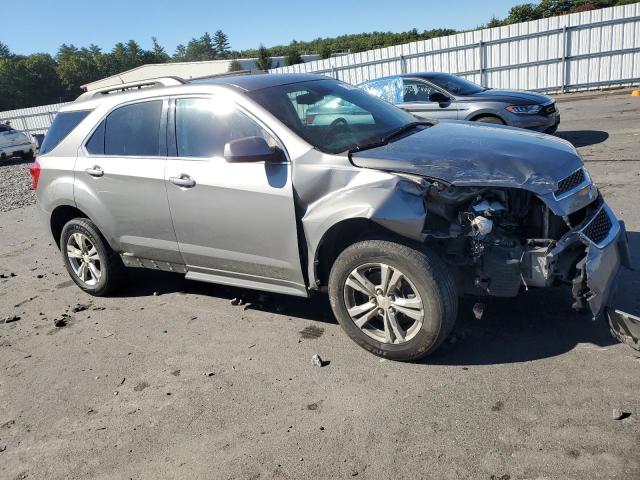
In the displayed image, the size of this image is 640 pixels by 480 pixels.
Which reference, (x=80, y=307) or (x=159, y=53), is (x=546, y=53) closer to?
(x=80, y=307)

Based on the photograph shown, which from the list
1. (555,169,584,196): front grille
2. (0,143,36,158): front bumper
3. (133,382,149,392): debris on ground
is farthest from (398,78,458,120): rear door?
(0,143,36,158): front bumper

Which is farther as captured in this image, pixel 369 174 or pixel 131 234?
pixel 131 234

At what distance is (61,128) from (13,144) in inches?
709

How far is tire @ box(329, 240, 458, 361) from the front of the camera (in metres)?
3.31

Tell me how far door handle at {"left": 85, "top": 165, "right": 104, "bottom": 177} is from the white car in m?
17.8

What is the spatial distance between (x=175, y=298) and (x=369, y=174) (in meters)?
2.69

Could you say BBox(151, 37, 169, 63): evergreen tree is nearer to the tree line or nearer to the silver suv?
the tree line

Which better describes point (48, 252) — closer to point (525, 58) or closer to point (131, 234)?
point (131, 234)

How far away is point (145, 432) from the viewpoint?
325 cm

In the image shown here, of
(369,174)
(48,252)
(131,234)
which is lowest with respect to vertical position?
(48,252)

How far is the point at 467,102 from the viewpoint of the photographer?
32.5 feet

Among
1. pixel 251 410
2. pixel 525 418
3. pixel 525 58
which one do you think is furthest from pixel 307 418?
pixel 525 58

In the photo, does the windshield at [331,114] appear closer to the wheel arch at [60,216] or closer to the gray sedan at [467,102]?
the wheel arch at [60,216]

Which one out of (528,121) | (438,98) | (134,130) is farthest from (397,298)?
(528,121)
